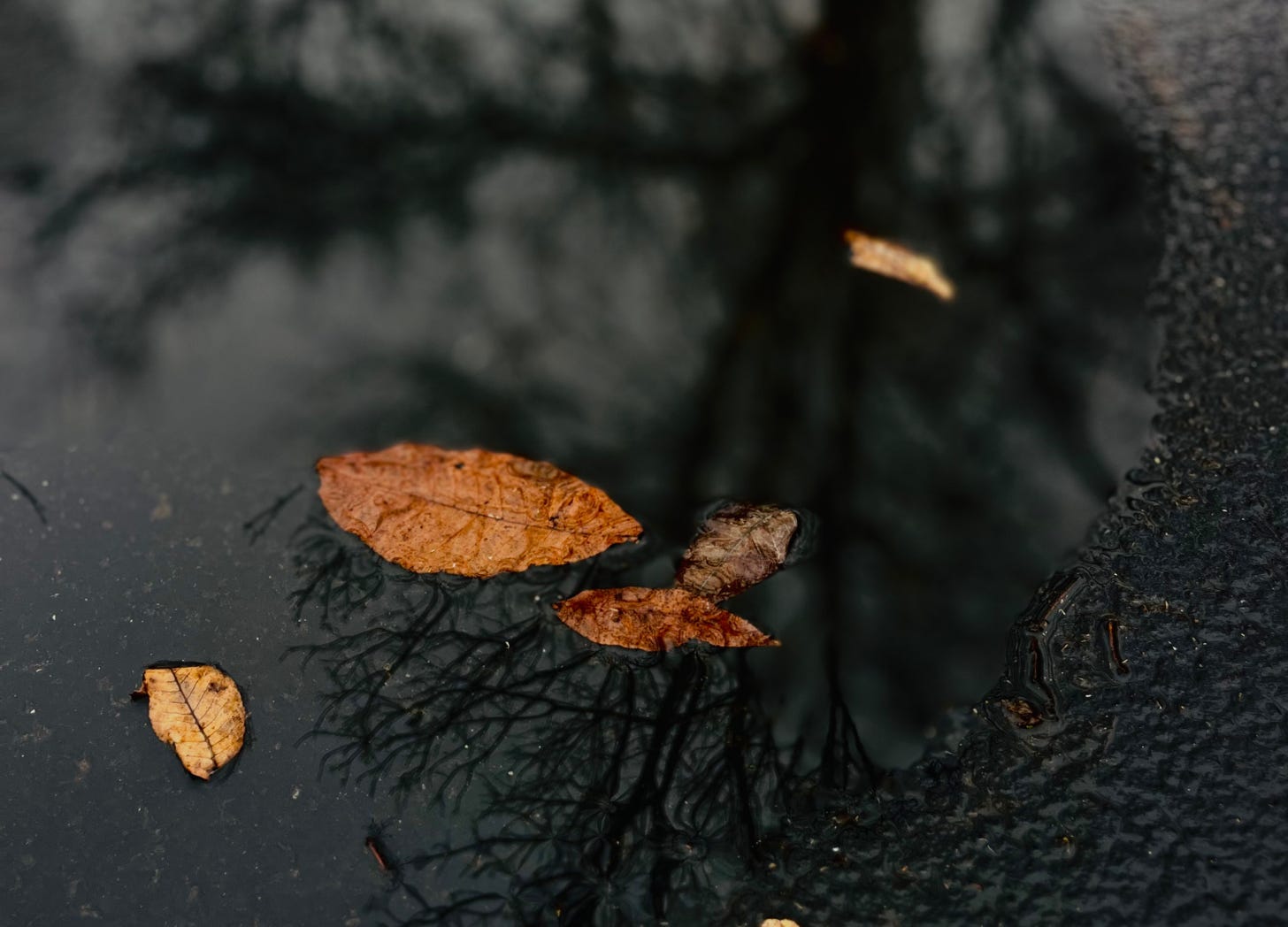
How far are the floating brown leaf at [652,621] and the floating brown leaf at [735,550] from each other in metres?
0.04

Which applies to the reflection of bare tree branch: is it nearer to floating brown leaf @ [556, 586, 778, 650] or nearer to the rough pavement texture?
floating brown leaf @ [556, 586, 778, 650]

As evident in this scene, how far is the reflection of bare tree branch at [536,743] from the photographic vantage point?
66.6 inches

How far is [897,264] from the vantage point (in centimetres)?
262

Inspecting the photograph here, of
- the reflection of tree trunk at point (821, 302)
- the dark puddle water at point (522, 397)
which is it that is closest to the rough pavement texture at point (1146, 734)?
the dark puddle water at point (522, 397)

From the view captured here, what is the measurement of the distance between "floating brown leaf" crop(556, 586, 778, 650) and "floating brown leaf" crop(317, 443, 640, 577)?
0.11m

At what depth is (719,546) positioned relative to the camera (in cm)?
207

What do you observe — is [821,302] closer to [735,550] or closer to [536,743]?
[735,550]

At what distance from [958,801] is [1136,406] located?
105 centimetres

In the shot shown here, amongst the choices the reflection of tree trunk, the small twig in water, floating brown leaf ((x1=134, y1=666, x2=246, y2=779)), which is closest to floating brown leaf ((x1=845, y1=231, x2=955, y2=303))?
the reflection of tree trunk

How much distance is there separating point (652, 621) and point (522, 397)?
25.0 inches

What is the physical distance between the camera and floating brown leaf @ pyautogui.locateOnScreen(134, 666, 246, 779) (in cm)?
180

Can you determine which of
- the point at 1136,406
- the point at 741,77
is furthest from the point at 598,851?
the point at 741,77

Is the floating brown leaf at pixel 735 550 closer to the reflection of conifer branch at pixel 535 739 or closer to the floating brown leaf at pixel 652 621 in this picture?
the floating brown leaf at pixel 652 621

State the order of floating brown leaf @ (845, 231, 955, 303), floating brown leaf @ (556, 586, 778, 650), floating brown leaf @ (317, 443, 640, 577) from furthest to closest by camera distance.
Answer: floating brown leaf @ (845, 231, 955, 303) < floating brown leaf @ (317, 443, 640, 577) < floating brown leaf @ (556, 586, 778, 650)
